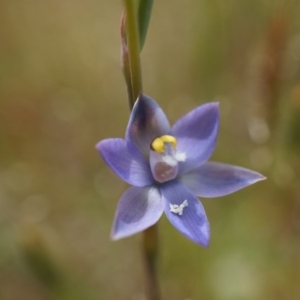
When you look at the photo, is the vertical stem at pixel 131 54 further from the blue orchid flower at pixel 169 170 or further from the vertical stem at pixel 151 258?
the vertical stem at pixel 151 258

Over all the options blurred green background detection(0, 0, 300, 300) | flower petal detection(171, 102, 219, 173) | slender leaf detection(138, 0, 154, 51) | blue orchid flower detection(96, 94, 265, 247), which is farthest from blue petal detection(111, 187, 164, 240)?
blurred green background detection(0, 0, 300, 300)

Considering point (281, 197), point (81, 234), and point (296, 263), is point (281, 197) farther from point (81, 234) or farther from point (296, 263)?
point (81, 234)

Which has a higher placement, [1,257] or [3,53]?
[3,53]

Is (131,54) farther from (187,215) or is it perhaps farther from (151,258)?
(151,258)

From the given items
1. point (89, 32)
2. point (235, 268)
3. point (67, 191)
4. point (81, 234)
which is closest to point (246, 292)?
point (235, 268)

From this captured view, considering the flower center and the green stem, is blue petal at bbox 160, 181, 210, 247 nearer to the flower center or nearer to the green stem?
the flower center
